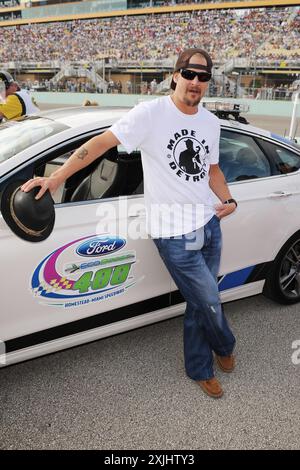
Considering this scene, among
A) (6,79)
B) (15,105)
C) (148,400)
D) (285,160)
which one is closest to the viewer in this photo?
(148,400)

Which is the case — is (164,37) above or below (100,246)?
above

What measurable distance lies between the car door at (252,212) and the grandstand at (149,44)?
60.7 feet

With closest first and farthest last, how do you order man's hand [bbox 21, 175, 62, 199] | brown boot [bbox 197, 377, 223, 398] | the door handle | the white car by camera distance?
1. man's hand [bbox 21, 175, 62, 199]
2. the white car
3. brown boot [bbox 197, 377, 223, 398]
4. the door handle

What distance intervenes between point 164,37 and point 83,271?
4122cm

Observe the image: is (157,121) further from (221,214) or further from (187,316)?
(187,316)

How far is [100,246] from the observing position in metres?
2.27

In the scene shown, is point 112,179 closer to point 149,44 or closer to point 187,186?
point 187,186

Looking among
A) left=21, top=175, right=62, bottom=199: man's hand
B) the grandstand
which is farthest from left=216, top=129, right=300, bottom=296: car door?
the grandstand

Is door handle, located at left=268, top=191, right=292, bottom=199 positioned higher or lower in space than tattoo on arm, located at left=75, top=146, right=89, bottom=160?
lower

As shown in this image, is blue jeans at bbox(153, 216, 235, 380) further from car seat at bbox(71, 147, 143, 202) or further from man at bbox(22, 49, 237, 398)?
car seat at bbox(71, 147, 143, 202)

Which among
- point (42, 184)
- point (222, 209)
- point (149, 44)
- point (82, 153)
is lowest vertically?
point (222, 209)

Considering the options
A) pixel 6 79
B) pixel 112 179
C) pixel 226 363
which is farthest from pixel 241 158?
pixel 6 79

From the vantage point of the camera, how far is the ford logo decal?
2223mm

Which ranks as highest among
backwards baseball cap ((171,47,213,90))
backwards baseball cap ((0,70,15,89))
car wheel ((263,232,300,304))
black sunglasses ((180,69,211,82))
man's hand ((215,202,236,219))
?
backwards baseball cap ((171,47,213,90))
